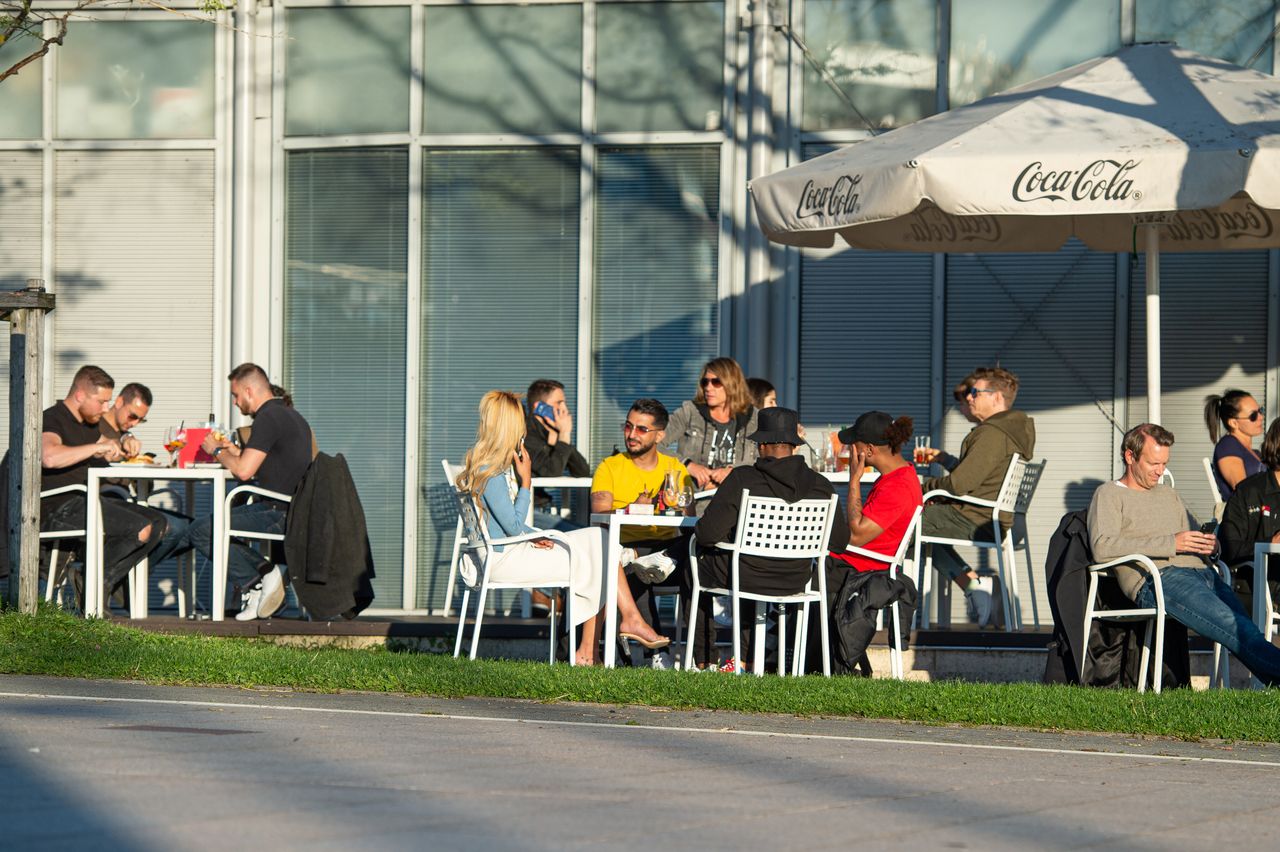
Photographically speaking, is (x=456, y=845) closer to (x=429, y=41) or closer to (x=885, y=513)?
(x=885, y=513)

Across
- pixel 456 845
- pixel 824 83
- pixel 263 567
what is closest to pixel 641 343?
pixel 824 83

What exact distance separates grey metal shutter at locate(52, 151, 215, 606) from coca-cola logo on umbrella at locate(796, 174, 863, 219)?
4706mm

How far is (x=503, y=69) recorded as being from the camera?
12.5m

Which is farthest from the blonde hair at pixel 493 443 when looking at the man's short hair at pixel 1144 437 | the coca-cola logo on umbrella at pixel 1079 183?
the man's short hair at pixel 1144 437

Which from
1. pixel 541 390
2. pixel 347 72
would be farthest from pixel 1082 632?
pixel 347 72

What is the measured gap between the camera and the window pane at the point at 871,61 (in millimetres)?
12055

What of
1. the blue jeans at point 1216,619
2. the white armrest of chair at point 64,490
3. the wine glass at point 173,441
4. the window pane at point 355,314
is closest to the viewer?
the blue jeans at point 1216,619

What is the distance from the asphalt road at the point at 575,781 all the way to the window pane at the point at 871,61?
17.9 ft

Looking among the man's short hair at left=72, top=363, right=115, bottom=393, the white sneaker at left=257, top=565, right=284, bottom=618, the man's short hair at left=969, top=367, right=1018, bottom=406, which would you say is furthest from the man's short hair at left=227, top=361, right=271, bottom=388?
the man's short hair at left=969, top=367, right=1018, bottom=406

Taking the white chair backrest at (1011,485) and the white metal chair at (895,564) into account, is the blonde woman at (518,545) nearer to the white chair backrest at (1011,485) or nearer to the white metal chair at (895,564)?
the white metal chair at (895,564)

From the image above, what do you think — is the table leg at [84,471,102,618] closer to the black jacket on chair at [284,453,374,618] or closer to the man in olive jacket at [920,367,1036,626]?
the black jacket on chair at [284,453,374,618]

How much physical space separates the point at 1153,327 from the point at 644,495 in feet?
8.72

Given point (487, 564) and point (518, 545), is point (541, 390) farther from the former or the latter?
point (487, 564)

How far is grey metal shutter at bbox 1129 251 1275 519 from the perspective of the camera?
11750 millimetres
